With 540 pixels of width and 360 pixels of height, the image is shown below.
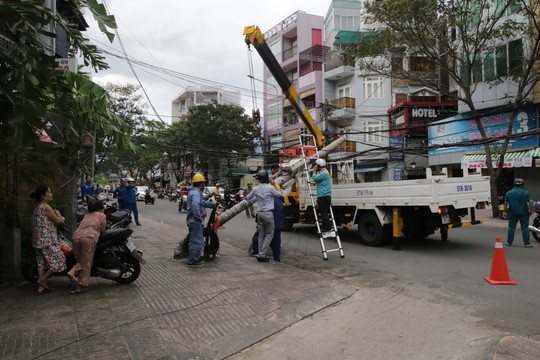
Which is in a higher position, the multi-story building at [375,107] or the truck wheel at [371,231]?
the multi-story building at [375,107]

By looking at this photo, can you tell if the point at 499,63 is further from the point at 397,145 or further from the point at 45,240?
the point at 45,240

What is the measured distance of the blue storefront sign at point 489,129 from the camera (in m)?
20.9

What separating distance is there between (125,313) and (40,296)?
58.8 inches

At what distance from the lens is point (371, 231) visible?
10.1 meters

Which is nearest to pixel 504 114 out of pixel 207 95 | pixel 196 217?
pixel 196 217

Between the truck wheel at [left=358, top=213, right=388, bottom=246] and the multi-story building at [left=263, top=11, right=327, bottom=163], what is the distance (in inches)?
1001

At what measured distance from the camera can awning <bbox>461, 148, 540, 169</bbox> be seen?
20344 millimetres

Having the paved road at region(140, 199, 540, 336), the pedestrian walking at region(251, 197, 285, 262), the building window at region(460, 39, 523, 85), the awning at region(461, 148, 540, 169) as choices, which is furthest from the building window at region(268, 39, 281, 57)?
the pedestrian walking at region(251, 197, 285, 262)

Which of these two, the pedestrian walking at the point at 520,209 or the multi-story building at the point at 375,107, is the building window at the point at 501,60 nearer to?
the multi-story building at the point at 375,107

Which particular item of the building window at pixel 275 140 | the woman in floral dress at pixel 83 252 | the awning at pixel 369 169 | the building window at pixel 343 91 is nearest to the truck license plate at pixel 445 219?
the woman in floral dress at pixel 83 252

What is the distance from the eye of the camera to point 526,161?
67.2 ft

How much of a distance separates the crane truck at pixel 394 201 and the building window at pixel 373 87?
71.9ft

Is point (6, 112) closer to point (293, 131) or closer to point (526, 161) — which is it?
point (526, 161)

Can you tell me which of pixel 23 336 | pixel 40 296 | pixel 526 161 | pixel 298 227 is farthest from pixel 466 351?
pixel 526 161
